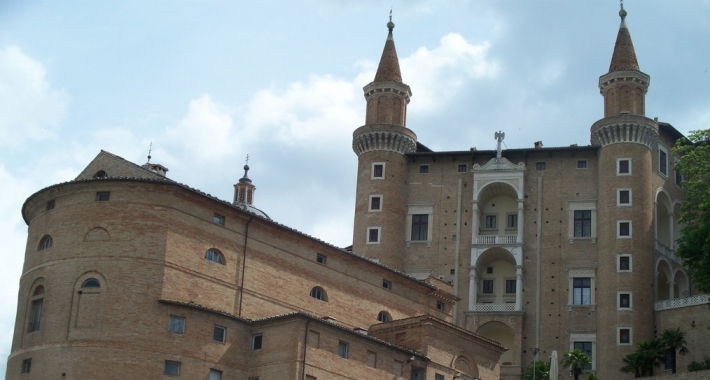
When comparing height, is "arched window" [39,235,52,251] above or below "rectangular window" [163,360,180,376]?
above

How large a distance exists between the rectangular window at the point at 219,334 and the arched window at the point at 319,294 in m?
7.07

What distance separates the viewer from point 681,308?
69.4m

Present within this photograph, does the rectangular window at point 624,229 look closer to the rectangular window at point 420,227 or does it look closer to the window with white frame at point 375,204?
the rectangular window at point 420,227

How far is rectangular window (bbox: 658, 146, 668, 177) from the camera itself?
250ft

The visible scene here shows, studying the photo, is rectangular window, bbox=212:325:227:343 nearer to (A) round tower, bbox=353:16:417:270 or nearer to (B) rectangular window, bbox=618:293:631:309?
(A) round tower, bbox=353:16:417:270

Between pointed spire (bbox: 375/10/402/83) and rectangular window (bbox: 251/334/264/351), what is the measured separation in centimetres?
2966

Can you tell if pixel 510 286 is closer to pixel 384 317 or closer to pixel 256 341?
pixel 384 317

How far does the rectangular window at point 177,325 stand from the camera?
51.8m

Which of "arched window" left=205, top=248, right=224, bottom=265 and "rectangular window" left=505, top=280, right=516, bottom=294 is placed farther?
"rectangular window" left=505, top=280, right=516, bottom=294

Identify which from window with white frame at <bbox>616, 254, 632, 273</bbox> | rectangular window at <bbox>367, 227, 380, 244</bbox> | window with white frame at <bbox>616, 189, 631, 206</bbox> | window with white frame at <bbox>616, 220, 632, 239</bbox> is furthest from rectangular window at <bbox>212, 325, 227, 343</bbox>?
window with white frame at <bbox>616, 189, 631, 206</bbox>

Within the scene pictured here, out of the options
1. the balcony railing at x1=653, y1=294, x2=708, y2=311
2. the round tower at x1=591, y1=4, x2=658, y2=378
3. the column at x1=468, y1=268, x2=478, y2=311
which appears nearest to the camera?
the balcony railing at x1=653, y1=294, x2=708, y2=311

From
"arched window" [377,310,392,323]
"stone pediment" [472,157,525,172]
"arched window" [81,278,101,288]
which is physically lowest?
"arched window" [81,278,101,288]

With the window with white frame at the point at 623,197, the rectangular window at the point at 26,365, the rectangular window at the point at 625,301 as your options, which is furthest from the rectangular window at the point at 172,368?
the window with white frame at the point at 623,197

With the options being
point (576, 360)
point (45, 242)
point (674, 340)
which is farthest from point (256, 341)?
point (674, 340)
